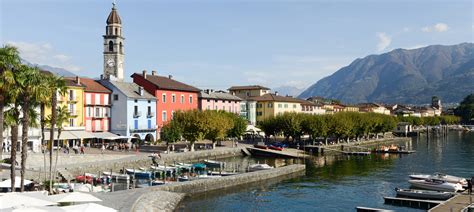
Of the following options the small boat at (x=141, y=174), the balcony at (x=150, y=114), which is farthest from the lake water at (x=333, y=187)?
the balcony at (x=150, y=114)

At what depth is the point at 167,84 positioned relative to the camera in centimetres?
9656

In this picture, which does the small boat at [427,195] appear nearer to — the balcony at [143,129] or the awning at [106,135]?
the awning at [106,135]

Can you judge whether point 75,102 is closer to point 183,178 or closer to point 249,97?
point 183,178

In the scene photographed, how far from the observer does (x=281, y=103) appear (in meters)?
134

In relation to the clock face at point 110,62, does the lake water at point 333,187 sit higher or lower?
lower

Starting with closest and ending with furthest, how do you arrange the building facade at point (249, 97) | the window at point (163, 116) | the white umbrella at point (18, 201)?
the white umbrella at point (18, 201), the window at point (163, 116), the building facade at point (249, 97)

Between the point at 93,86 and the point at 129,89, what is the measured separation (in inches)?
270

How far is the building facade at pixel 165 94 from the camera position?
92.8 m

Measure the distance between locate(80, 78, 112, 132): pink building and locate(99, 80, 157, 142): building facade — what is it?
111cm

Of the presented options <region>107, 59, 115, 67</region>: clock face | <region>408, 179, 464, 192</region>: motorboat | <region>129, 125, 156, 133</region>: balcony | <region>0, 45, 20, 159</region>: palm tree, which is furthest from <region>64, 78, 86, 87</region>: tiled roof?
<region>408, 179, 464, 192</region>: motorboat

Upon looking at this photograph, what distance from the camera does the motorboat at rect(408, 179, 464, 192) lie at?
158ft

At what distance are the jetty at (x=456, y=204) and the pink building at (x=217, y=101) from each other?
2729 inches

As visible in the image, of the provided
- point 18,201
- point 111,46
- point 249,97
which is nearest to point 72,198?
point 18,201

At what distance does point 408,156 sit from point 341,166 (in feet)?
67.8
